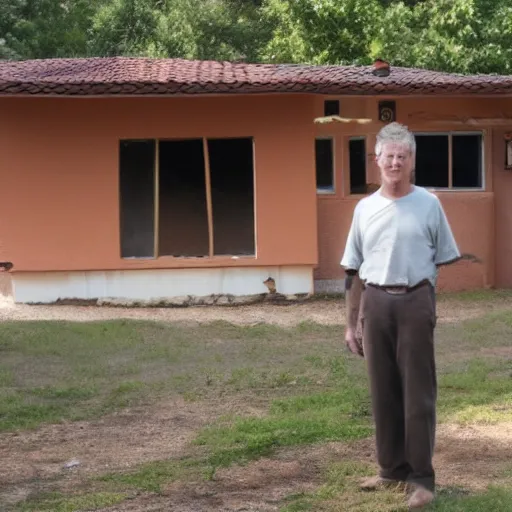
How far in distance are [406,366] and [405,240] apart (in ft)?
1.91

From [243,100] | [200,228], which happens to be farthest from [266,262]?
[243,100]

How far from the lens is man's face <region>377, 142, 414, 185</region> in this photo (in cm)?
523

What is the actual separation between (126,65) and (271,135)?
222cm

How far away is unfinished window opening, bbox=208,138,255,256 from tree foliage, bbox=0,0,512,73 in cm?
694

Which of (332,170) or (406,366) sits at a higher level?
(332,170)

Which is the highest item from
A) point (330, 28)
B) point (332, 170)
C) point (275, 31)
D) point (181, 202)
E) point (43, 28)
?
point (43, 28)

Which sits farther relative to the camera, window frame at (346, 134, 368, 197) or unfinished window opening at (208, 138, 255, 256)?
window frame at (346, 134, 368, 197)

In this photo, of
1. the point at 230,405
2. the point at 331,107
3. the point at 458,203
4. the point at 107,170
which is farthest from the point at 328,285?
the point at 230,405

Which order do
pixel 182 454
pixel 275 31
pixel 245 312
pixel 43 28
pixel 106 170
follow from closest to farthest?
1. pixel 182 454
2. pixel 245 312
3. pixel 106 170
4. pixel 275 31
5. pixel 43 28

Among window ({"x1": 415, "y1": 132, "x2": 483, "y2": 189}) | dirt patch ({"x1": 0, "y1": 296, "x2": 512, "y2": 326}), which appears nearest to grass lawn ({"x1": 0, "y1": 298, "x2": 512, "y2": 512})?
dirt patch ({"x1": 0, "y1": 296, "x2": 512, "y2": 326})

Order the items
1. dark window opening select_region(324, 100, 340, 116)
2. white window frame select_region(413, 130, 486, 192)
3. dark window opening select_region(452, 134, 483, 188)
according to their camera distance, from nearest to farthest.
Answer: dark window opening select_region(324, 100, 340, 116)
white window frame select_region(413, 130, 486, 192)
dark window opening select_region(452, 134, 483, 188)

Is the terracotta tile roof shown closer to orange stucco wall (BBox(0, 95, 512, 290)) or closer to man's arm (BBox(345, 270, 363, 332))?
orange stucco wall (BBox(0, 95, 512, 290))

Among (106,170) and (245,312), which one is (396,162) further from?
(106,170)

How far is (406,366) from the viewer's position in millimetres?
5273
